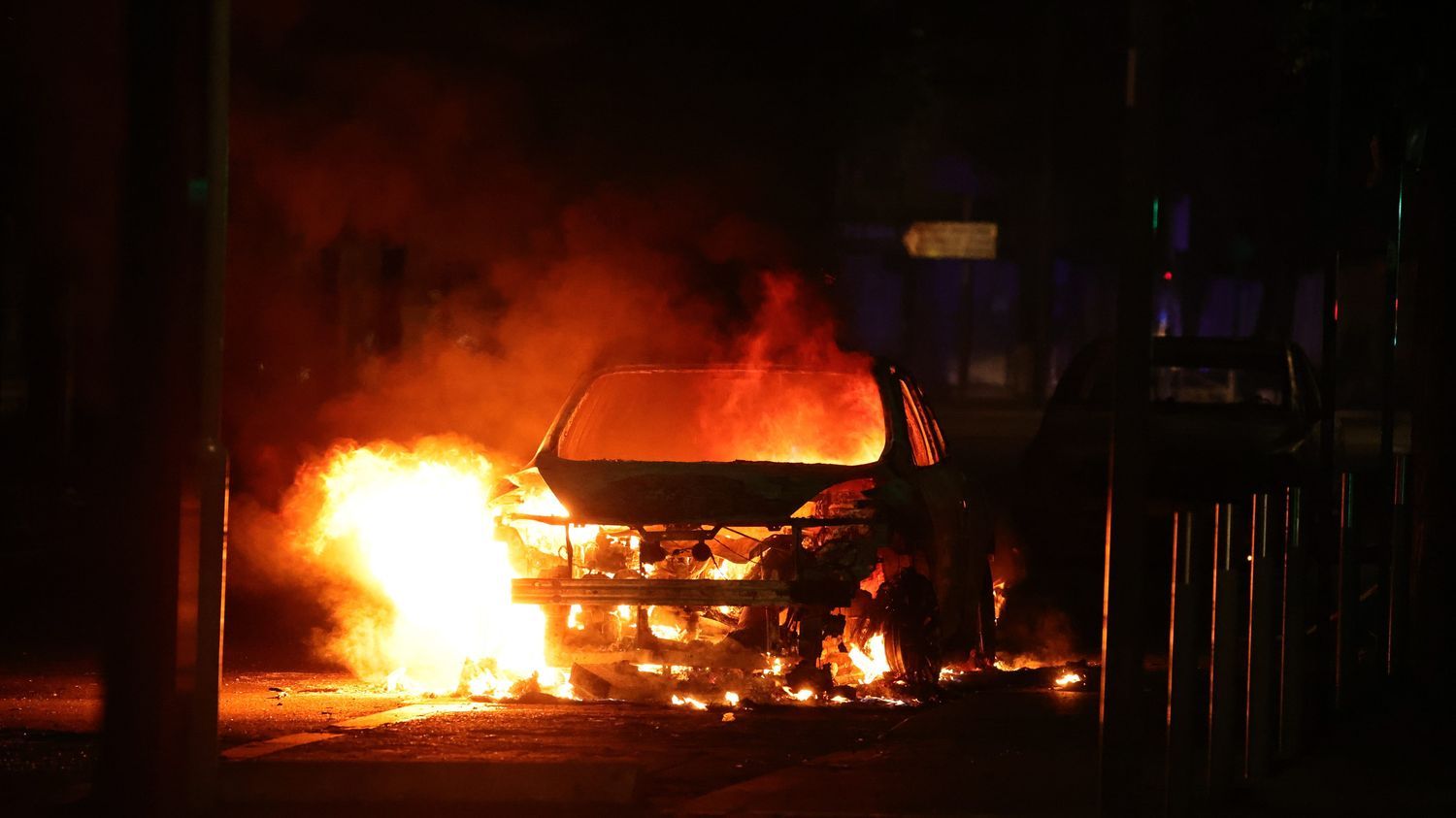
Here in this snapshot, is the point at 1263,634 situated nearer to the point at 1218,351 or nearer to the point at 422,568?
the point at 422,568

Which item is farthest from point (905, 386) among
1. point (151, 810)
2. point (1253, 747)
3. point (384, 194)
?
point (384, 194)

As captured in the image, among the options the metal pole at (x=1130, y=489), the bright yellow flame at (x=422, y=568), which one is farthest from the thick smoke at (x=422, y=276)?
the metal pole at (x=1130, y=489)

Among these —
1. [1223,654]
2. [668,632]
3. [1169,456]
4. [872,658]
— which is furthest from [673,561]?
[1169,456]

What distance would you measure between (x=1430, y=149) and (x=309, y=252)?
970 centimetres

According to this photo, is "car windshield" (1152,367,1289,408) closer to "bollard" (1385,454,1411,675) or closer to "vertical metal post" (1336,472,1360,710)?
"bollard" (1385,454,1411,675)

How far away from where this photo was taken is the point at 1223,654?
21.7ft

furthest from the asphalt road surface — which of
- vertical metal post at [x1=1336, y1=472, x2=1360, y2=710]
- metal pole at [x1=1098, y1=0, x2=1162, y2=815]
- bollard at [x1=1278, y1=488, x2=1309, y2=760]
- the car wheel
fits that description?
vertical metal post at [x1=1336, y1=472, x2=1360, y2=710]

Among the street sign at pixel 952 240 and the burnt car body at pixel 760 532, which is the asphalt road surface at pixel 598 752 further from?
the street sign at pixel 952 240

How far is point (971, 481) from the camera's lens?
10.4 metres

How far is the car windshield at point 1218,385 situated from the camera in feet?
49.0

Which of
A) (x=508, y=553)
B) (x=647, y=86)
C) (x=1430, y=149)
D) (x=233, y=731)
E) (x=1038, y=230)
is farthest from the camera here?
(x=1038, y=230)

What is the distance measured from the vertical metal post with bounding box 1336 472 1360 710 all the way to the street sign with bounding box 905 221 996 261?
33.4 m

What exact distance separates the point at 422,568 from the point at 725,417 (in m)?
1.84

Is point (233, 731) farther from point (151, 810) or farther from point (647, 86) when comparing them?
point (647, 86)
